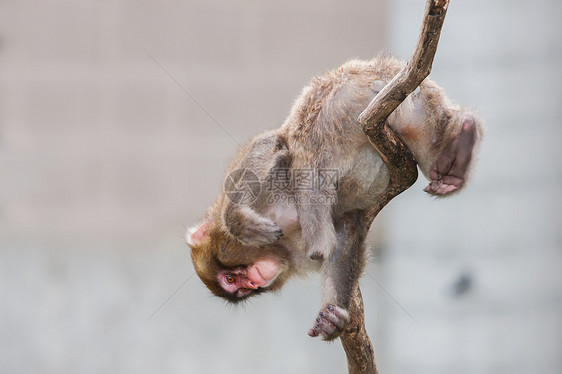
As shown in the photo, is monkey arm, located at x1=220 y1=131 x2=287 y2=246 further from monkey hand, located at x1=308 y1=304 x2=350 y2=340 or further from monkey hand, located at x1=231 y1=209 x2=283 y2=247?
monkey hand, located at x1=308 y1=304 x2=350 y2=340

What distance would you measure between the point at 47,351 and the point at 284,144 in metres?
3.03

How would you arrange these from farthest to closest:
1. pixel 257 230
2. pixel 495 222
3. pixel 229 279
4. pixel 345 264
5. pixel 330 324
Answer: pixel 495 222 < pixel 229 279 < pixel 345 264 < pixel 257 230 < pixel 330 324

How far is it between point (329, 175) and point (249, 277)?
683mm

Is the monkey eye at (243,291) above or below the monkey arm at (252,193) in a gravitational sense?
below

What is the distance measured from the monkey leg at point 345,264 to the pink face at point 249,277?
0.86 feet

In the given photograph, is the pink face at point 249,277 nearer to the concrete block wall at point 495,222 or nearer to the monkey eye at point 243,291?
the monkey eye at point 243,291

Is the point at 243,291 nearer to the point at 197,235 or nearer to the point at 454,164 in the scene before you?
the point at 197,235

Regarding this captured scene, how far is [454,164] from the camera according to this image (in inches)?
125

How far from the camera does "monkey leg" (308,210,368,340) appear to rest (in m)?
3.34

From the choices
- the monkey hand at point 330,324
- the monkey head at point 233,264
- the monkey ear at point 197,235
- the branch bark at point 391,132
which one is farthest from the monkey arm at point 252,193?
the branch bark at point 391,132

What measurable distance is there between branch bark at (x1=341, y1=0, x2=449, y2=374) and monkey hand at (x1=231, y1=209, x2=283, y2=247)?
52cm

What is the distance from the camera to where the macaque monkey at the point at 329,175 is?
317cm

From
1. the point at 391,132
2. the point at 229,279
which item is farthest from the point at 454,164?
the point at 229,279

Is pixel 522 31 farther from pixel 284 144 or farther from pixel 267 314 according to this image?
pixel 267 314
